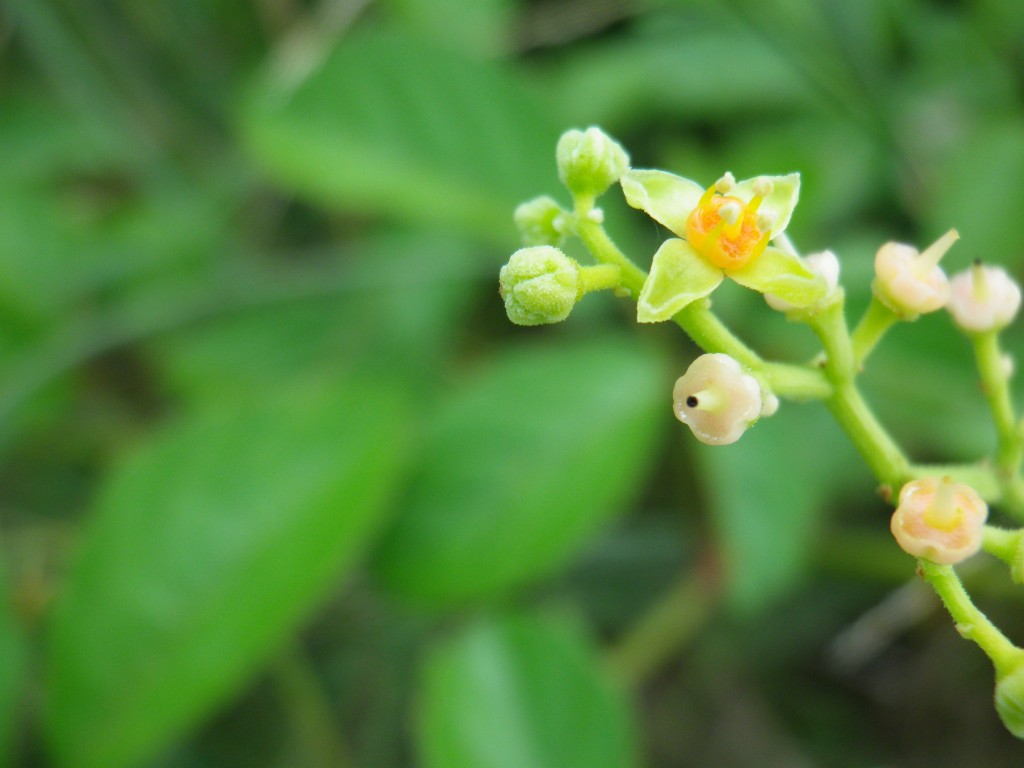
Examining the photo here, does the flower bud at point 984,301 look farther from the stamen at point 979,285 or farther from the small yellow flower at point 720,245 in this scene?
the small yellow flower at point 720,245

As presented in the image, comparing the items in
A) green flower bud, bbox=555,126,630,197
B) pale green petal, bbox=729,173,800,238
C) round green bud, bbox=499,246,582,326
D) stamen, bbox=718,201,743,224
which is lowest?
pale green petal, bbox=729,173,800,238

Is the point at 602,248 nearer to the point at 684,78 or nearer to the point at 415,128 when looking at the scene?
the point at 415,128

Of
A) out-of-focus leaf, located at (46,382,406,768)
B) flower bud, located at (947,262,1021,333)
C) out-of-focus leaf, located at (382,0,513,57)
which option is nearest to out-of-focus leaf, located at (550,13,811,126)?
out-of-focus leaf, located at (382,0,513,57)

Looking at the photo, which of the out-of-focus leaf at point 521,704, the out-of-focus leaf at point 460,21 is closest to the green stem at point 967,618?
the out-of-focus leaf at point 521,704

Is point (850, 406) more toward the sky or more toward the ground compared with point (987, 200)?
more toward the sky

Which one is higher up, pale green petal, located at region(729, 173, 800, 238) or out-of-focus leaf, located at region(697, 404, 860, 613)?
pale green petal, located at region(729, 173, 800, 238)

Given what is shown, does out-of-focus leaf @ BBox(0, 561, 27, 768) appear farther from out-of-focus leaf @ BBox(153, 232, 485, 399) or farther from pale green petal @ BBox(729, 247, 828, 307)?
pale green petal @ BBox(729, 247, 828, 307)

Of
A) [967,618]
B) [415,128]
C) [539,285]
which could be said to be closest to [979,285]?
[967,618]

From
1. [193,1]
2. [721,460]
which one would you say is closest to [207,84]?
[193,1]
